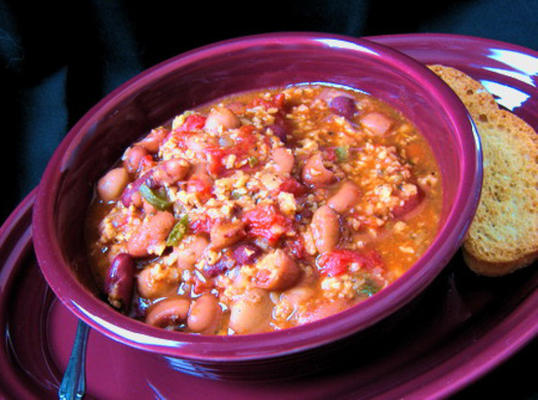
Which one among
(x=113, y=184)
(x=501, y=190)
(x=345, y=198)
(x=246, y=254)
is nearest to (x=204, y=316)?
(x=246, y=254)

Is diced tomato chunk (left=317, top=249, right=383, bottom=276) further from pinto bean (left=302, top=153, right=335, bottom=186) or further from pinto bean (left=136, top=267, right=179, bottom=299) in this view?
pinto bean (left=136, top=267, right=179, bottom=299)

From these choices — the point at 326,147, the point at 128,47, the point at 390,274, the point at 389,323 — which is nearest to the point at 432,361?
the point at 389,323

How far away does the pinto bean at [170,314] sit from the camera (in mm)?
2154

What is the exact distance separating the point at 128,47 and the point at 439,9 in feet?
6.45

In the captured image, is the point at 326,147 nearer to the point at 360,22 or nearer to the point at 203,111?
the point at 203,111

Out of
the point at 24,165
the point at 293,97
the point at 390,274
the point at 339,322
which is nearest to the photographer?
the point at 339,322

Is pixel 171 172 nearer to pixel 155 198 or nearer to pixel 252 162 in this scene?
pixel 155 198

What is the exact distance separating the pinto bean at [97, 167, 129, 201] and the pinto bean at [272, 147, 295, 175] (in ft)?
2.22

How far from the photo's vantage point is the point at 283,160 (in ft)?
8.13

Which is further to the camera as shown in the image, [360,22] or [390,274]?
[360,22]

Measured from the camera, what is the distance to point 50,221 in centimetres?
230

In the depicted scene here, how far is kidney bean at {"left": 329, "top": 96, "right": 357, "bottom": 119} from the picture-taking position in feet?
9.14

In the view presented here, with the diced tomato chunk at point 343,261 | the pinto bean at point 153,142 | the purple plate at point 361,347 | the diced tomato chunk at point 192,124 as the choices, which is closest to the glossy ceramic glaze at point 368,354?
the purple plate at point 361,347

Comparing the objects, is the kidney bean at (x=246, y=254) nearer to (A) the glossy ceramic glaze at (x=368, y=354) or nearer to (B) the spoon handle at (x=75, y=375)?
(A) the glossy ceramic glaze at (x=368, y=354)
